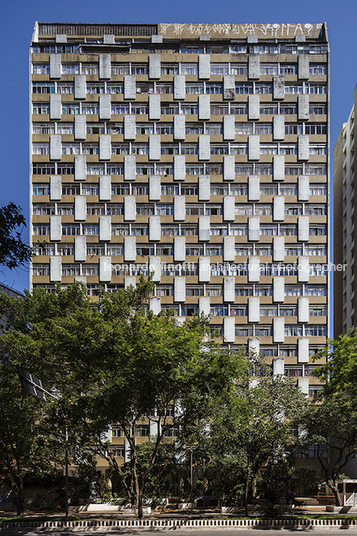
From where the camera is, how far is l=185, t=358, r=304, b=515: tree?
30984 mm

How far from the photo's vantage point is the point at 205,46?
64.7 m

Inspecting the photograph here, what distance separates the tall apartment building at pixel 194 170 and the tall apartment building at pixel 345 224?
10.7 meters

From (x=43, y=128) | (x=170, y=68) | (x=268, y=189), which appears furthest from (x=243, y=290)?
(x=43, y=128)

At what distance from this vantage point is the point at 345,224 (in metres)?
75.3

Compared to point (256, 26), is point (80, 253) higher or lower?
lower

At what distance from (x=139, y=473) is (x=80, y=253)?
82.5 ft

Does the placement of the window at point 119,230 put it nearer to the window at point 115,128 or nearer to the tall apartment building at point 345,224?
the window at point 115,128

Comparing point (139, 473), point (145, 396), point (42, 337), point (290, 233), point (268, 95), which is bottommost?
point (139, 473)

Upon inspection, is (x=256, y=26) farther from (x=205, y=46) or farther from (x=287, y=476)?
(x=287, y=476)

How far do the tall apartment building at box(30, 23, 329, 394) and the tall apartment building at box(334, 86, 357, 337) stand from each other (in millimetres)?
10734

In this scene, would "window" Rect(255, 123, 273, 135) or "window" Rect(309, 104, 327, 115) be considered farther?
"window" Rect(255, 123, 273, 135)

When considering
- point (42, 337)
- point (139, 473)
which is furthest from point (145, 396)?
point (139, 473)

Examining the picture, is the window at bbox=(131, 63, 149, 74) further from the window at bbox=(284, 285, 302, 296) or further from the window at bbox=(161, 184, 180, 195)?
the window at bbox=(284, 285, 302, 296)

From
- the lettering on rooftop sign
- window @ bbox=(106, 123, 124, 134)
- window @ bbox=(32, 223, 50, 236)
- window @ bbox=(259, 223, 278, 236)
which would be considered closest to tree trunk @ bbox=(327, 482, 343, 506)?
window @ bbox=(259, 223, 278, 236)
